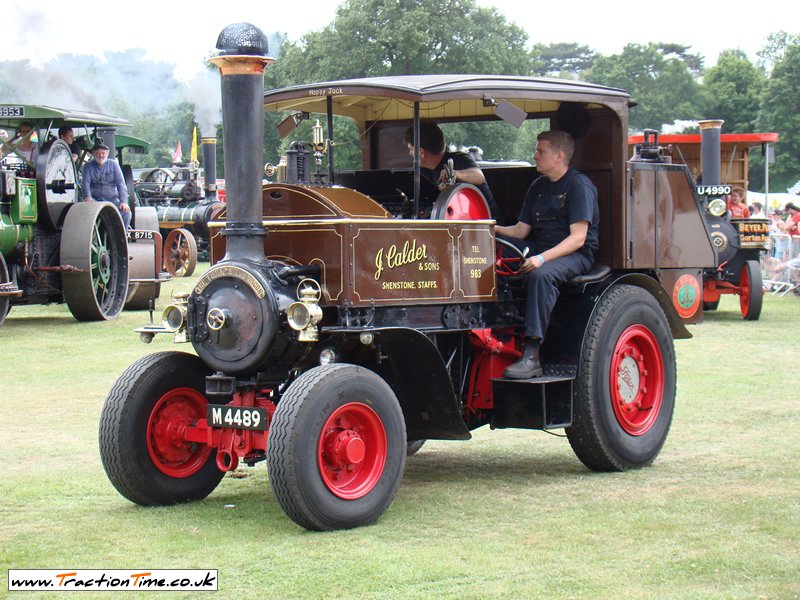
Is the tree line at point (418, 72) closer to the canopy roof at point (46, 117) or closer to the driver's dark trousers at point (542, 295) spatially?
the canopy roof at point (46, 117)

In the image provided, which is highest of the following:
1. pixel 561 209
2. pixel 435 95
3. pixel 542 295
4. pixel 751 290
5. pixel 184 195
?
pixel 435 95

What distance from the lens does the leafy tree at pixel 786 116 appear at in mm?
53344

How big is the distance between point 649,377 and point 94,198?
9752mm

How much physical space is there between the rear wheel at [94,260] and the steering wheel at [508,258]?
317 inches

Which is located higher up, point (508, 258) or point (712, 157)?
point (712, 157)

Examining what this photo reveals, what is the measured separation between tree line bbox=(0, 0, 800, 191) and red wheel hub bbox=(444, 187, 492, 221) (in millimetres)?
19153

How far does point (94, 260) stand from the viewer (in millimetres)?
14203

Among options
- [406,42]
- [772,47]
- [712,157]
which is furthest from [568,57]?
[712,157]

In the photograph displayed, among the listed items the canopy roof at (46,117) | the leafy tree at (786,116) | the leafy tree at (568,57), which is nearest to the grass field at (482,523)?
the canopy roof at (46,117)

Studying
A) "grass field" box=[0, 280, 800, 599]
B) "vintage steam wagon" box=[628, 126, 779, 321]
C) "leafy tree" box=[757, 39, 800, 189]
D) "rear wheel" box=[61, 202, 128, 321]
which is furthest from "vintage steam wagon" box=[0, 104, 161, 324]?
"leafy tree" box=[757, 39, 800, 189]

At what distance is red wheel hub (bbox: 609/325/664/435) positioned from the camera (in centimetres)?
654

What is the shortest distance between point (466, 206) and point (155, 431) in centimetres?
182

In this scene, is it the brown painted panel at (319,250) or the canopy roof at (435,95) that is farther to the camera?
the canopy roof at (435,95)

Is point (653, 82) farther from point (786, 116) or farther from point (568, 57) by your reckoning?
point (568, 57)
